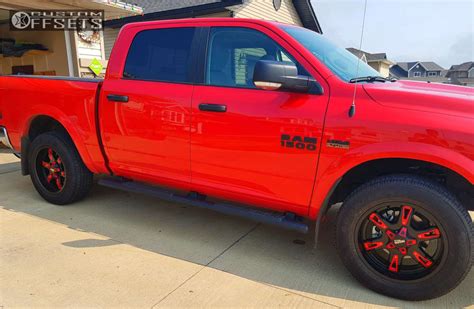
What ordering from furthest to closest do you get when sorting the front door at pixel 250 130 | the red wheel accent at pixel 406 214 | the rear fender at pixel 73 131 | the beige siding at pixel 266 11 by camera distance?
the beige siding at pixel 266 11 < the rear fender at pixel 73 131 < the front door at pixel 250 130 < the red wheel accent at pixel 406 214

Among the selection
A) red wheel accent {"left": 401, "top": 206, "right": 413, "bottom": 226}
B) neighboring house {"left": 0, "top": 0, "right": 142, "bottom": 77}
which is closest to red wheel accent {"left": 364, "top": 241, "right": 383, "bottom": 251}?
red wheel accent {"left": 401, "top": 206, "right": 413, "bottom": 226}

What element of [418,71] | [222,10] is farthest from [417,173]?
[418,71]

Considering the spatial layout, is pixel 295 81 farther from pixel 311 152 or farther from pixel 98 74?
pixel 98 74

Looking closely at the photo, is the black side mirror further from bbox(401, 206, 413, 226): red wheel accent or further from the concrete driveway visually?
the concrete driveway

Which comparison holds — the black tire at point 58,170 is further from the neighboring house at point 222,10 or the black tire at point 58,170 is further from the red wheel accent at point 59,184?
the neighboring house at point 222,10

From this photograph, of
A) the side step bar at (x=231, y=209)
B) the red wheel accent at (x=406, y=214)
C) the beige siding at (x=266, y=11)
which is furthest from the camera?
the beige siding at (x=266, y=11)

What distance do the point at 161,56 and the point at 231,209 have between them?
1.57m

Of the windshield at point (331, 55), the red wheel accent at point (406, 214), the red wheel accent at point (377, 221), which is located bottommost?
the red wheel accent at point (377, 221)

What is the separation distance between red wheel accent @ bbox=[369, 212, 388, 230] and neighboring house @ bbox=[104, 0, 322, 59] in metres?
9.87

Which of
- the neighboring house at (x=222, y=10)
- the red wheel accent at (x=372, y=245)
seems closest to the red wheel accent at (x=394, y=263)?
the red wheel accent at (x=372, y=245)

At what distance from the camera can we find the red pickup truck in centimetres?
246

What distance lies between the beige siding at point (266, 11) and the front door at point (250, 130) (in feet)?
29.8

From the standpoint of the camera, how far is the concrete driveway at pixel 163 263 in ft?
8.59

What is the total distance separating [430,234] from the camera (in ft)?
8.25
